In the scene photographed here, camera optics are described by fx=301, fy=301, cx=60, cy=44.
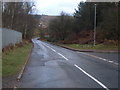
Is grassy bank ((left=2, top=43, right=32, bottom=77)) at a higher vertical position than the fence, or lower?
lower

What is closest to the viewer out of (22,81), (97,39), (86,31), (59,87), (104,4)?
(59,87)

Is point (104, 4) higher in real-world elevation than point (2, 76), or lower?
higher

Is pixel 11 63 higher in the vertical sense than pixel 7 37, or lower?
lower

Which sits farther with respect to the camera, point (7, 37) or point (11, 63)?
point (7, 37)

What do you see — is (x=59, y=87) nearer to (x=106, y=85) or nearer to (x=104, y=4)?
(x=106, y=85)

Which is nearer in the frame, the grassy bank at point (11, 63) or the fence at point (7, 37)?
the grassy bank at point (11, 63)

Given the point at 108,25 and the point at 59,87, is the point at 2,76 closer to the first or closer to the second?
the point at 59,87

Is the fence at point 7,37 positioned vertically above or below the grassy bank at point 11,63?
above

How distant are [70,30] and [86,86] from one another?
76299 millimetres

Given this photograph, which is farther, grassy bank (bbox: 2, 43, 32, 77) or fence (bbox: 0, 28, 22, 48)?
fence (bbox: 0, 28, 22, 48)

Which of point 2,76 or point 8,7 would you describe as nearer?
point 2,76

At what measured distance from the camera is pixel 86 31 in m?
Answer: 74.5

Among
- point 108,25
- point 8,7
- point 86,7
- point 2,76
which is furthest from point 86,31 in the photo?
point 2,76

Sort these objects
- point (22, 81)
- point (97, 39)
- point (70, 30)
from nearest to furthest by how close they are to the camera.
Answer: point (22, 81) < point (97, 39) < point (70, 30)
